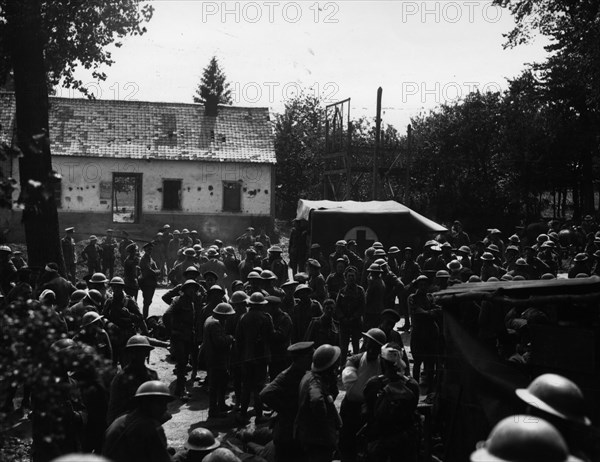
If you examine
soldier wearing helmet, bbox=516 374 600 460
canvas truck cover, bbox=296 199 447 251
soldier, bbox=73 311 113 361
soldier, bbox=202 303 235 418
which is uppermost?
canvas truck cover, bbox=296 199 447 251

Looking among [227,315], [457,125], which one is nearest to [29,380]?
[227,315]

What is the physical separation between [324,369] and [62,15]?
11.3 metres

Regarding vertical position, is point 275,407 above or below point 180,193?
below

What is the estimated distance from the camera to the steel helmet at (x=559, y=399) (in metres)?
4.97

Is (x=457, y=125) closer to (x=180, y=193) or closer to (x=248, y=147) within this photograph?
(x=248, y=147)

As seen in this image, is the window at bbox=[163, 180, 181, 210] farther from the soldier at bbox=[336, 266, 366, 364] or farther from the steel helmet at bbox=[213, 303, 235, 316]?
the steel helmet at bbox=[213, 303, 235, 316]

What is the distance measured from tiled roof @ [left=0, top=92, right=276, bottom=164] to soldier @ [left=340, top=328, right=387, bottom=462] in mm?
27995

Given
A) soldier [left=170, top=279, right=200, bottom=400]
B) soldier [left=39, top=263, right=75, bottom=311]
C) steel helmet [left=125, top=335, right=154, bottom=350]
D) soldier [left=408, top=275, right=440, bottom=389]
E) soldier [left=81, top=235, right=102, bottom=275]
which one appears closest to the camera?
steel helmet [left=125, top=335, right=154, bottom=350]

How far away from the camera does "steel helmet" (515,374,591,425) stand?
16.3 feet

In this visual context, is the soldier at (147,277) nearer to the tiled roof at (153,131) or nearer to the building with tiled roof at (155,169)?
the building with tiled roof at (155,169)

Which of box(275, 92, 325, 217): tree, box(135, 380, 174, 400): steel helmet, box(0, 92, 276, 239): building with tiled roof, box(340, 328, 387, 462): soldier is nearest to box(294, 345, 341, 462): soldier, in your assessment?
box(340, 328, 387, 462): soldier

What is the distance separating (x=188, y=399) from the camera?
12773 millimetres

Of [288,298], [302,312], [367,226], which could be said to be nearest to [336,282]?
[288,298]

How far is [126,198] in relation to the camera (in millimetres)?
71750
